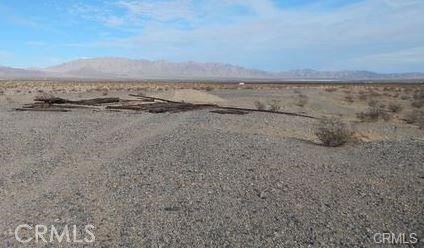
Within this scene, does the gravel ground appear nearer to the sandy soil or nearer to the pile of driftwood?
the sandy soil

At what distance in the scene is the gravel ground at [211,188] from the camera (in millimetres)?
6949

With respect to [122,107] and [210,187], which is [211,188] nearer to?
[210,187]

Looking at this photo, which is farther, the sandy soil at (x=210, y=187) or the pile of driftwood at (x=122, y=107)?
the pile of driftwood at (x=122, y=107)

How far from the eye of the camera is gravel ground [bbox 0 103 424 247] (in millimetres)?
6949

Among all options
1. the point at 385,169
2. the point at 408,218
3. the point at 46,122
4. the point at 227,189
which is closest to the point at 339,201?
the point at 408,218

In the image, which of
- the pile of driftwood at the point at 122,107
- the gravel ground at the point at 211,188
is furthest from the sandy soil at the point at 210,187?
the pile of driftwood at the point at 122,107

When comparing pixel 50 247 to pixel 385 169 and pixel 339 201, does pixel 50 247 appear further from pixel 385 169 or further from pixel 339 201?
pixel 385 169

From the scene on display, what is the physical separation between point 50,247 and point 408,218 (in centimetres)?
489

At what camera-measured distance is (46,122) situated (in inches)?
775

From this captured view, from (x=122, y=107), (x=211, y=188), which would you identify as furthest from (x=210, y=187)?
(x=122, y=107)

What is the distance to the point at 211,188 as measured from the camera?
363 inches

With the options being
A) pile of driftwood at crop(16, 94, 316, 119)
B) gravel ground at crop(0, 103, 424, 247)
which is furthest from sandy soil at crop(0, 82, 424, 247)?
pile of driftwood at crop(16, 94, 316, 119)

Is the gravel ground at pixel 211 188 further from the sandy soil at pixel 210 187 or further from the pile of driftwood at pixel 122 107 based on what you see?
the pile of driftwood at pixel 122 107

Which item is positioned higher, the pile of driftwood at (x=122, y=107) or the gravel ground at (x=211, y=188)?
the gravel ground at (x=211, y=188)
